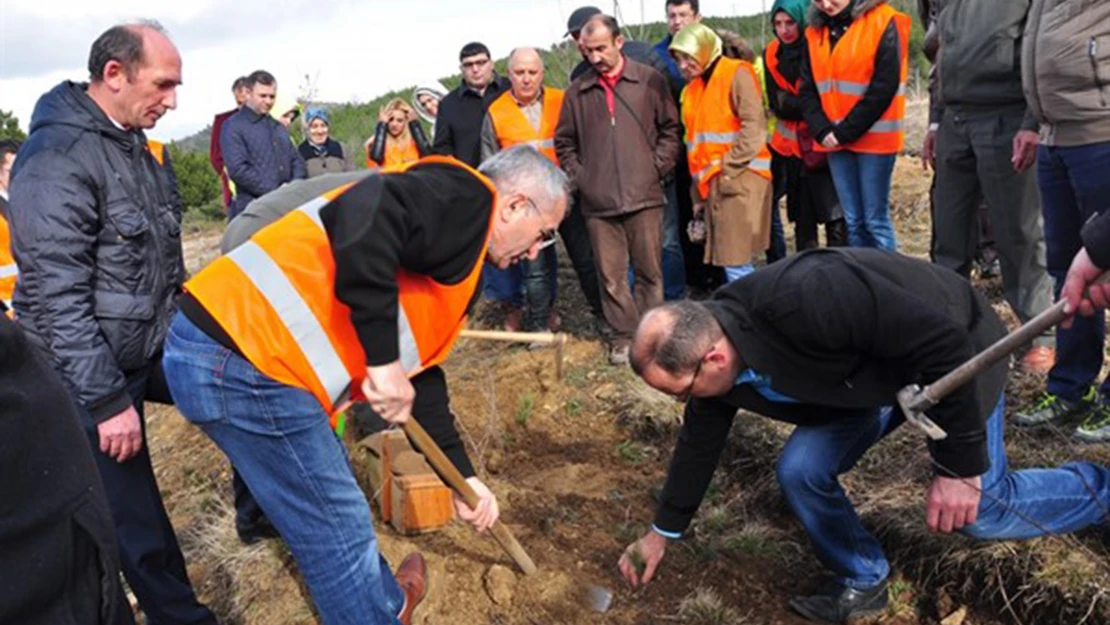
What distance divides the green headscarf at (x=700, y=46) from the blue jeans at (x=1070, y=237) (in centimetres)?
202

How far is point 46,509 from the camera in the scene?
1.29 metres

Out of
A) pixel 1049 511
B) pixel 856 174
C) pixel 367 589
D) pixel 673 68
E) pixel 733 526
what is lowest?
pixel 733 526

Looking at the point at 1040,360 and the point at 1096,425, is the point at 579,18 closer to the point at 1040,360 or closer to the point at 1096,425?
the point at 1040,360

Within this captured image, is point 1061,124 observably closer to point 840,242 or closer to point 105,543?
point 840,242

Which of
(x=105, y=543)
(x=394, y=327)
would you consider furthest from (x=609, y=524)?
(x=105, y=543)

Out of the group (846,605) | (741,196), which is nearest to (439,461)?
(846,605)

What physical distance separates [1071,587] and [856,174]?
273cm

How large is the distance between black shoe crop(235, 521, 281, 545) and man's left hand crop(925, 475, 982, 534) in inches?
106

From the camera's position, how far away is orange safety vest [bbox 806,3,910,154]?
192 inches

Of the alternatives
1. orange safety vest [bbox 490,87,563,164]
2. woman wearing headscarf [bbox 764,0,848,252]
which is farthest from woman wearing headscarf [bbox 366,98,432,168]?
woman wearing headscarf [bbox 764,0,848,252]

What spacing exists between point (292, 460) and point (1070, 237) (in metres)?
3.06

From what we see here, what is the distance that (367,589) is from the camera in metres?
2.66

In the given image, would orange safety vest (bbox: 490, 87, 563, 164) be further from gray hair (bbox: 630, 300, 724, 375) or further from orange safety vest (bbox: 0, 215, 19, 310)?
gray hair (bbox: 630, 300, 724, 375)

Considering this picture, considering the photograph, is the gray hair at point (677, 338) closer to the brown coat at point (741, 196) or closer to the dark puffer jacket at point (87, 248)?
the dark puffer jacket at point (87, 248)
